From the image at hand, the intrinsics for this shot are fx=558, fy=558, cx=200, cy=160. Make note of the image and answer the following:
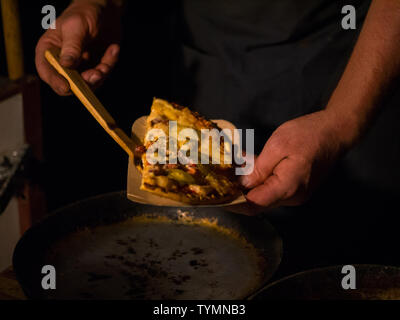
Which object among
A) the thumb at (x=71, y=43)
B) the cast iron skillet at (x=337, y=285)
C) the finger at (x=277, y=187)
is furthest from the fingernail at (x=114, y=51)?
the cast iron skillet at (x=337, y=285)

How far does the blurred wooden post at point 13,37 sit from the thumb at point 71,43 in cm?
16

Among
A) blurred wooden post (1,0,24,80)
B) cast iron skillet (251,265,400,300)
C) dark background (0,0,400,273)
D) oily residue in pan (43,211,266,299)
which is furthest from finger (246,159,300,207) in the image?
blurred wooden post (1,0,24,80)

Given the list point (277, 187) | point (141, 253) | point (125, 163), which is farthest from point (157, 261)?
point (125, 163)

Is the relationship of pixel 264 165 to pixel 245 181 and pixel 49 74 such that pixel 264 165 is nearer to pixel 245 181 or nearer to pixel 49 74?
pixel 245 181

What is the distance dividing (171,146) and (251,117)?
0.50m

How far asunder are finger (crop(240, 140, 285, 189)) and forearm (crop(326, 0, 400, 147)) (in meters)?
0.17

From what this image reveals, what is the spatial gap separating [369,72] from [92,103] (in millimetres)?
615

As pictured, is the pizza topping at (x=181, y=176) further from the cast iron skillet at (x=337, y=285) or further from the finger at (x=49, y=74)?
the finger at (x=49, y=74)

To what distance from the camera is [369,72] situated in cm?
124

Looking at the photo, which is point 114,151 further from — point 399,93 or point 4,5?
point 399,93

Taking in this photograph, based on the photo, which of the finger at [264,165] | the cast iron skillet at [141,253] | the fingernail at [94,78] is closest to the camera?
the cast iron skillet at [141,253]

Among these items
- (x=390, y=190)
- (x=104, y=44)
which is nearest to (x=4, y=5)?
(x=104, y=44)

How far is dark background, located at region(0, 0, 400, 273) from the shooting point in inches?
68.6

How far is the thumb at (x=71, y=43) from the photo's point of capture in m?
1.29
